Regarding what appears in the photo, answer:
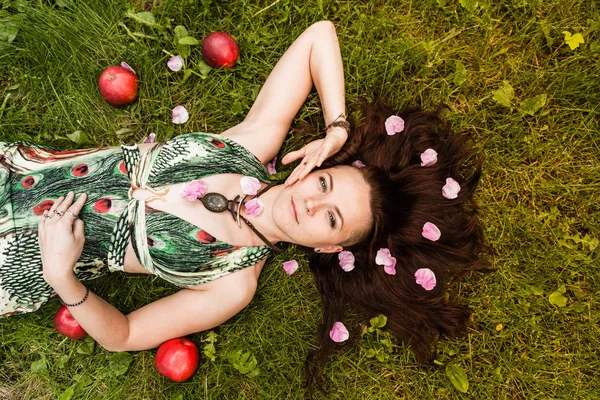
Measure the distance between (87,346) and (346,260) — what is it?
1.97 m

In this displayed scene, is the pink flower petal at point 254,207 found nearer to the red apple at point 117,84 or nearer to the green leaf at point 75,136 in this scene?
the red apple at point 117,84

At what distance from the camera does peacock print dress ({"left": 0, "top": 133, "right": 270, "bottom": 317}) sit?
296 cm

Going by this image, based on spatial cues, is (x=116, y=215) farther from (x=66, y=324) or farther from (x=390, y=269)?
(x=390, y=269)

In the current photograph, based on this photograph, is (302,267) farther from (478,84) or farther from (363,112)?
A: (478,84)

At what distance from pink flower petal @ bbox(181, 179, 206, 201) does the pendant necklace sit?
1.4 inches

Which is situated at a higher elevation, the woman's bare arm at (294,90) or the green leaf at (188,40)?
the green leaf at (188,40)

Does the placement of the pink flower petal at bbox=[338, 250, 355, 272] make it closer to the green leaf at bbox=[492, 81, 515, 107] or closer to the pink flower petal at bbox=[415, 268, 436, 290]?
the pink flower petal at bbox=[415, 268, 436, 290]

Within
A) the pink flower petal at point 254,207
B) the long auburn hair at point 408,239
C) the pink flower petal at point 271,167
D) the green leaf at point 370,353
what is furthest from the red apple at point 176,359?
the pink flower petal at point 271,167

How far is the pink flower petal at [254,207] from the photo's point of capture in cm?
304

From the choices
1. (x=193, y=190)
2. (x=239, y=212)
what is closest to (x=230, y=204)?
(x=239, y=212)

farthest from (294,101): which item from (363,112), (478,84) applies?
(478,84)

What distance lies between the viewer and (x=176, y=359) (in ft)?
11.2

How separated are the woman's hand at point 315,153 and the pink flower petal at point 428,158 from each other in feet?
1.73

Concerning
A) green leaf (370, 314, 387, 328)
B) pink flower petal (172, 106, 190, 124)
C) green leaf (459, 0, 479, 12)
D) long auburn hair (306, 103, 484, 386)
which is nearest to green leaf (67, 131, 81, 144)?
pink flower petal (172, 106, 190, 124)
